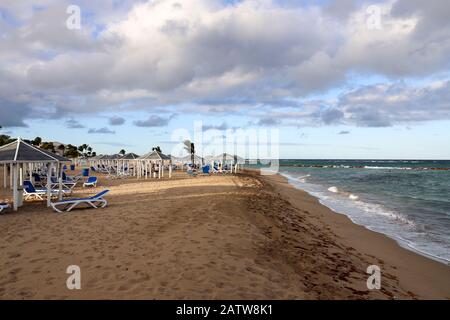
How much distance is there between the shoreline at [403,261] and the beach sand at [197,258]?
29 millimetres

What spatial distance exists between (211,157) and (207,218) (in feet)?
89.7

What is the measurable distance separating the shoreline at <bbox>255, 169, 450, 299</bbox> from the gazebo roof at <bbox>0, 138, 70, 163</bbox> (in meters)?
9.90

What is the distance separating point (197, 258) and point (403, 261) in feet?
16.8

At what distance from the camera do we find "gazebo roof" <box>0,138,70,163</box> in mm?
9480

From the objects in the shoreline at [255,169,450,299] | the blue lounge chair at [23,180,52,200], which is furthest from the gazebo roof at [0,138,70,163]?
the shoreline at [255,169,450,299]

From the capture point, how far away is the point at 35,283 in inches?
161

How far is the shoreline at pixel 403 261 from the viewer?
5.56 m

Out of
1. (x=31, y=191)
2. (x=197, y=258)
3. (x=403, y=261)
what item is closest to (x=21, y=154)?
(x=31, y=191)

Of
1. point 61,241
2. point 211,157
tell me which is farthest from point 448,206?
point 211,157

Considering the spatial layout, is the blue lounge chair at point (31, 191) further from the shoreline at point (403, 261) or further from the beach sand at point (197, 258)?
the shoreline at point (403, 261)

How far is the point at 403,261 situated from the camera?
7.09 metres

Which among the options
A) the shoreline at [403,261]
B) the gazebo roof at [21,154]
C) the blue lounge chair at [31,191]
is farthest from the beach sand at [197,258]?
the blue lounge chair at [31,191]

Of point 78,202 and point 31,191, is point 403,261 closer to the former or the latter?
point 78,202
